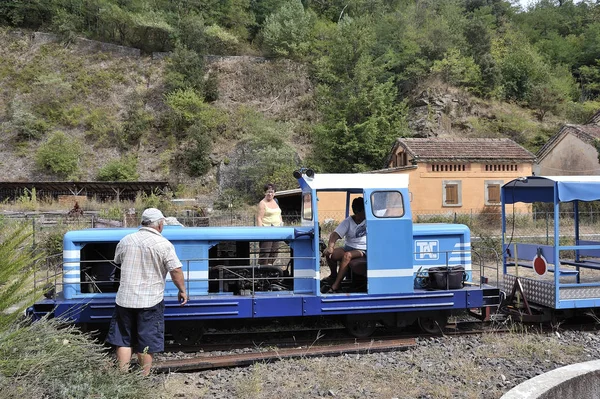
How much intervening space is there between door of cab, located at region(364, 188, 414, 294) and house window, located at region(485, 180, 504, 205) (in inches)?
711

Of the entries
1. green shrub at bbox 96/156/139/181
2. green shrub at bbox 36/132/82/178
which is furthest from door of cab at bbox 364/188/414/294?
green shrub at bbox 36/132/82/178

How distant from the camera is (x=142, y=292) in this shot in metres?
4.84

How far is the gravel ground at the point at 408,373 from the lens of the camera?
5.05 metres

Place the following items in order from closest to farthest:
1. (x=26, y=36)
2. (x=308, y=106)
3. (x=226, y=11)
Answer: (x=308, y=106) → (x=26, y=36) → (x=226, y=11)

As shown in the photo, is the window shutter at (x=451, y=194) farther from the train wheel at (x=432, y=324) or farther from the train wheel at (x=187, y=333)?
the train wheel at (x=187, y=333)

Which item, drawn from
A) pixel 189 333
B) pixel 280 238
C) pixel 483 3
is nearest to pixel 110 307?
pixel 189 333

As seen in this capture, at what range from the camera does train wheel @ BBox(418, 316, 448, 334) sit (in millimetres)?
7520

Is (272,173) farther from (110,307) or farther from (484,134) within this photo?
(110,307)

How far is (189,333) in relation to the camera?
6941 mm

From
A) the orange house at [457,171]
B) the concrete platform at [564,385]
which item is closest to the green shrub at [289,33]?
the orange house at [457,171]

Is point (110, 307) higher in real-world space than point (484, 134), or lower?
lower

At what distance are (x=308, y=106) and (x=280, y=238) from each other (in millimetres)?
36012

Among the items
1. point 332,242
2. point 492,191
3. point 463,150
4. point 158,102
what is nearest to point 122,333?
point 332,242

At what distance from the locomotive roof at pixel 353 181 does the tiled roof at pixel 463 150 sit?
16.0 m
